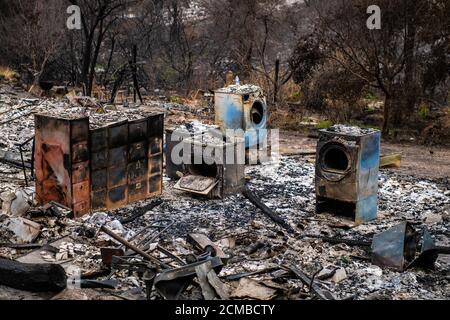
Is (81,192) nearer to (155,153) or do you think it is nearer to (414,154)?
(155,153)

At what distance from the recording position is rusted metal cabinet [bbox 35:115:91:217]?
8.49 metres

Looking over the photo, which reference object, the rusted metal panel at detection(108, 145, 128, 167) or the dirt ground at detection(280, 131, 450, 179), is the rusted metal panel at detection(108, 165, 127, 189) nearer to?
the rusted metal panel at detection(108, 145, 128, 167)

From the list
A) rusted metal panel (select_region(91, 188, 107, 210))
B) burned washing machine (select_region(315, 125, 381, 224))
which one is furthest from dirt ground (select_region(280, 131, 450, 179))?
rusted metal panel (select_region(91, 188, 107, 210))

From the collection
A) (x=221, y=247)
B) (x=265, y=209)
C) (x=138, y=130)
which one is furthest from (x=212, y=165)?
(x=221, y=247)

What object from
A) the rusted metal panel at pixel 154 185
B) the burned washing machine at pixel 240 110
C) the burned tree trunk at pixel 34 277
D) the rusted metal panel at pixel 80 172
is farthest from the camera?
the burned washing machine at pixel 240 110

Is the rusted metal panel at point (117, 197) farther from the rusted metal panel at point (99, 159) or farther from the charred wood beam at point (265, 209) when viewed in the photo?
the charred wood beam at point (265, 209)

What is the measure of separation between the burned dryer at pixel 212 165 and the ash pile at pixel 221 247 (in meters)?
0.20

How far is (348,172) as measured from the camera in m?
8.86

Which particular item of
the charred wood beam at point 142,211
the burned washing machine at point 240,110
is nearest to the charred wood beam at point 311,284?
the charred wood beam at point 142,211

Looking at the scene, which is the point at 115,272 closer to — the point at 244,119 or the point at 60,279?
the point at 60,279

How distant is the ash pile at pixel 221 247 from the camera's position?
6.37 m

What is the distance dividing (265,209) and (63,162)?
3164mm

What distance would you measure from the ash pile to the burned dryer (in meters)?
0.20
